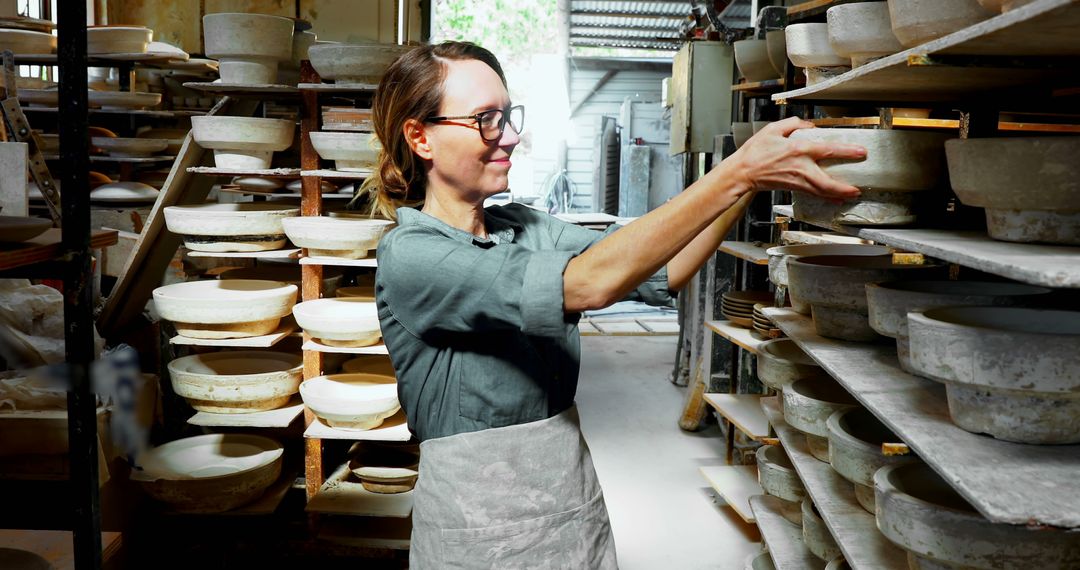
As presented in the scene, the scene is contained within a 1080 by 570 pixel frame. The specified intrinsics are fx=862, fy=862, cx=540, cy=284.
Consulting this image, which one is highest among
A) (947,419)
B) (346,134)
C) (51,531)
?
(346,134)

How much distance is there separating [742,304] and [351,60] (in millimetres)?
2217

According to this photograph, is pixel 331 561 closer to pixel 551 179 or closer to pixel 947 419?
pixel 947 419

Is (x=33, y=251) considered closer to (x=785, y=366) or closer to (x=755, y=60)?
(x=785, y=366)

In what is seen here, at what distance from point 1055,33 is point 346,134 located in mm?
2551

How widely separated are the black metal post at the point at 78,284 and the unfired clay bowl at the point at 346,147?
4.34ft

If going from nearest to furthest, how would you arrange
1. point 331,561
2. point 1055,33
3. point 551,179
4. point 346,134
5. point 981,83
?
point 1055,33 → point 981,83 → point 346,134 → point 331,561 → point 551,179

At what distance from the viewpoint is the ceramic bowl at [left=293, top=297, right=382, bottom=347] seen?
320 centimetres

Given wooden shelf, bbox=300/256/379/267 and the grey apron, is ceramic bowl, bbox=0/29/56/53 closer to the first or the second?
wooden shelf, bbox=300/256/379/267

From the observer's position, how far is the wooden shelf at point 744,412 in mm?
3590

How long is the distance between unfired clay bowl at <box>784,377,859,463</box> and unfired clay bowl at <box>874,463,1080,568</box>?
0.53 metres

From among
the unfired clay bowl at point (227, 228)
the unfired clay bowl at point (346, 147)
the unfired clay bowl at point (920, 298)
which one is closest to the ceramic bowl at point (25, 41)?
the unfired clay bowl at point (227, 228)

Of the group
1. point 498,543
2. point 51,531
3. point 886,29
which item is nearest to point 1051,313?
point 886,29

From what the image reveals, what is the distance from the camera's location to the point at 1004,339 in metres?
1.20

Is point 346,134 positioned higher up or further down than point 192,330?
higher up
